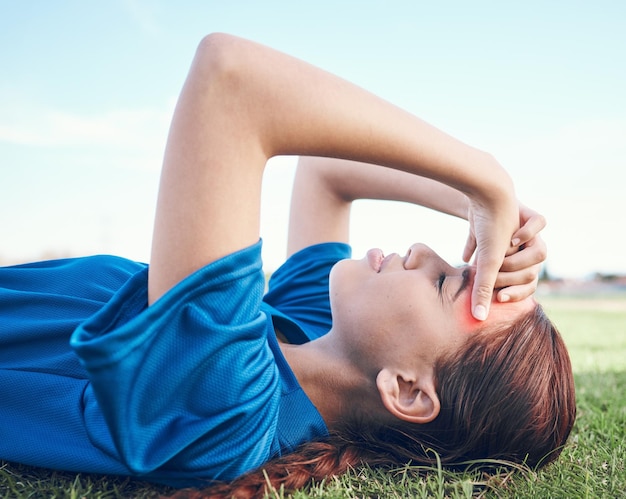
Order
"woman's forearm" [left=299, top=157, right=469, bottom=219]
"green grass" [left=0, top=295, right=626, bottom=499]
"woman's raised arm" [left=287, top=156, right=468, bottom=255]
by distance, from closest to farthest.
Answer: "green grass" [left=0, top=295, right=626, bottom=499] → "woman's forearm" [left=299, top=157, right=469, bottom=219] → "woman's raised arm" [left=287, top=156, right=468, bottom=255]

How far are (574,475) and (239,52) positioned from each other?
5.69ft

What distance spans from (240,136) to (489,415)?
1.26 metres

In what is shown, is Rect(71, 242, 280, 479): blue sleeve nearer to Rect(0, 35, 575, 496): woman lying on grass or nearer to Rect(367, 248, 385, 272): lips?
Rect(0, 35, 575, 496): woman lying on grass

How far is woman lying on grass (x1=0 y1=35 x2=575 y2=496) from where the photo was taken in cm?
151

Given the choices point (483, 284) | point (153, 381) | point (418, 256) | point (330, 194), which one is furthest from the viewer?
point (330, 194)

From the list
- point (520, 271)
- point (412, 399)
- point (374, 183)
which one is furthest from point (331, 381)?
point (374, 183)

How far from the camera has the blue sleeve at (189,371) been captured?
56.4 inches

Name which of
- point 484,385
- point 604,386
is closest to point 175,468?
point 484,385

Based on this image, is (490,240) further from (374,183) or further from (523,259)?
(374,183)

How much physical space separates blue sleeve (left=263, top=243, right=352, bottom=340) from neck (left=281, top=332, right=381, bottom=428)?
0.46 metres

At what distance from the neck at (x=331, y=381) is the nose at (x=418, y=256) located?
399 mm

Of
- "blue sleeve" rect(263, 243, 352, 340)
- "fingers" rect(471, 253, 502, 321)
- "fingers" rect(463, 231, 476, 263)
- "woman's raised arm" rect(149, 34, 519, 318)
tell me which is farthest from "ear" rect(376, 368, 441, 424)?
"woman's raised arm" rect(149, 34, 519, 318)

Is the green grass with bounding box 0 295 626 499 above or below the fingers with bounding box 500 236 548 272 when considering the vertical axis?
below

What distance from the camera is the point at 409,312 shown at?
1.96 meters
